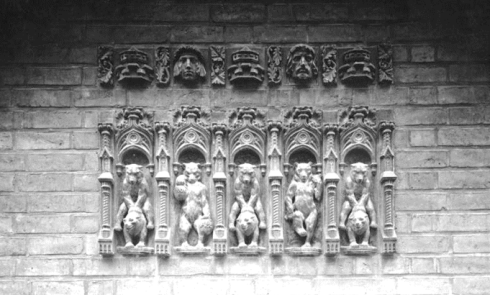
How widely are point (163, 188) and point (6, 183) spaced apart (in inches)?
57.1

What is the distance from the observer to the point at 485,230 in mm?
7211

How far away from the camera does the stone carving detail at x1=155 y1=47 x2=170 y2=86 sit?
7426 mm

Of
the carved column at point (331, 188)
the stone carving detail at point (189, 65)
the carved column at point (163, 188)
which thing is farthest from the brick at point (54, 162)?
the carved column at point (331, 188)

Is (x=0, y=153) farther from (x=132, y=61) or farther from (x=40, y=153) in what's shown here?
(x=132, y=61)

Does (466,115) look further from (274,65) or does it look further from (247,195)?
(247,195)

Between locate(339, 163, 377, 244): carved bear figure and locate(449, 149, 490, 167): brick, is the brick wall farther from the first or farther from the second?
locate(339, 163, 377, 244): carved bear figure

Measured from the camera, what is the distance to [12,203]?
7.23 meters

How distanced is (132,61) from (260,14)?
129 centimetres

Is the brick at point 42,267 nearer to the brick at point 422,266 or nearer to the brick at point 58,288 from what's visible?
the brick at point 58,288

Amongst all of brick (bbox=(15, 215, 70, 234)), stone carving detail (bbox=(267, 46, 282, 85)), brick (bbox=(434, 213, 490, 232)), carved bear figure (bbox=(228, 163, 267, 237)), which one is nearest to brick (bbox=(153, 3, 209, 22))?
stone carving detail (bbox=(267, 46, 282, 85))

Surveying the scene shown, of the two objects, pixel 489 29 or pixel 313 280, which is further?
pixel 489 29

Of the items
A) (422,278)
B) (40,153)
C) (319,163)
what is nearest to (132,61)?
(40,153)

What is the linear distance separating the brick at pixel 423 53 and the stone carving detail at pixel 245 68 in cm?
146

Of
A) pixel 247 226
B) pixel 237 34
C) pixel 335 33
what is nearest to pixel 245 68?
pixel 237 34
